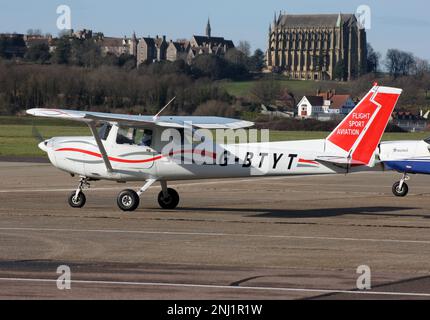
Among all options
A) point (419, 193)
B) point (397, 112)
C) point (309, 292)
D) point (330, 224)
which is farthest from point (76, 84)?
point (309, 292)

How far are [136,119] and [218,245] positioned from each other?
5.49 m

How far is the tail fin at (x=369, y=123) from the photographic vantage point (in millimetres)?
19719

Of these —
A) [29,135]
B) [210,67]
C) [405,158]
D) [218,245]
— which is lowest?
[29,135]

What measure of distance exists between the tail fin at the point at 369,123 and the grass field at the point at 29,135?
538 inches

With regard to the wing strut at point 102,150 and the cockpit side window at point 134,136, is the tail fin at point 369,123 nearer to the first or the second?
the cockpit side window at point 134,136

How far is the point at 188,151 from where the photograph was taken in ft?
68.1

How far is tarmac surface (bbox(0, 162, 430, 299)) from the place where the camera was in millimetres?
11812

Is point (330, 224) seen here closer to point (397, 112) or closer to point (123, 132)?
point (123, 132)

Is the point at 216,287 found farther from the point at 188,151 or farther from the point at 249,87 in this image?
the point at 249,87

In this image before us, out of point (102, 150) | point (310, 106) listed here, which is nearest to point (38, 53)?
point (310, 106)

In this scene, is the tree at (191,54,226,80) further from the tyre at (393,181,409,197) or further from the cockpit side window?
the cockpit side window

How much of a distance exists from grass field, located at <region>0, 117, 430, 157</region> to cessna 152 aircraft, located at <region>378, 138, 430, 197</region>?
A: 11099 mm

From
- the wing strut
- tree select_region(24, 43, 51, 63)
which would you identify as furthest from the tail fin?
tree select_region(24, 43, 51, 63)

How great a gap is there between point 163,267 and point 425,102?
124 m
